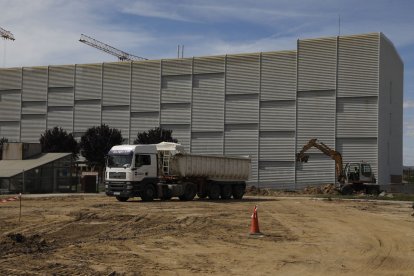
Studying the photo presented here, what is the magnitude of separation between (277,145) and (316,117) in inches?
227

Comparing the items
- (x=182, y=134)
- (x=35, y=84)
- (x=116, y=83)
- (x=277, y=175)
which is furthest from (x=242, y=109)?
(x=35, y=84)

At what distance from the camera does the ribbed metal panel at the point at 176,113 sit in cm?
6962

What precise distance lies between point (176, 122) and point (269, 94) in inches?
513

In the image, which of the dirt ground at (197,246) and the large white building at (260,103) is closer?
the dirt ground at (197,246)

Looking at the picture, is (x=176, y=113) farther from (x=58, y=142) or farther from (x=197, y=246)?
(x=197, y=246)

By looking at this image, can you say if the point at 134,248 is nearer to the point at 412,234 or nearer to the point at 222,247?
the point at 222,247

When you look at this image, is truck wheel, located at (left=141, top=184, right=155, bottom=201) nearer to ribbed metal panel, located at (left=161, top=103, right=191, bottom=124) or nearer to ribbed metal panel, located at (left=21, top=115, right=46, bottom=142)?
ribbed metal panel, located at (left=161, top=103, right=191, bottom=124)

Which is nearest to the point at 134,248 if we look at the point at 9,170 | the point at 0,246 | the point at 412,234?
the point at 0,246

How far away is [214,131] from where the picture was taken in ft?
222

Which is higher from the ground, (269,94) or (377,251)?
(269,94)

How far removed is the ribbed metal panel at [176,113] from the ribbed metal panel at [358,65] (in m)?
19.8

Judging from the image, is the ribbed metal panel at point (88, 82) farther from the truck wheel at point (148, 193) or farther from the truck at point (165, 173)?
the truck wheel at point (148, 193)

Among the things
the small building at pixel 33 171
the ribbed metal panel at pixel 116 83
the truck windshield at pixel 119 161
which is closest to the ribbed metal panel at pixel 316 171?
the ribbed metal panel at pixel 116 83

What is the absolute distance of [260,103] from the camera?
6581 cm
